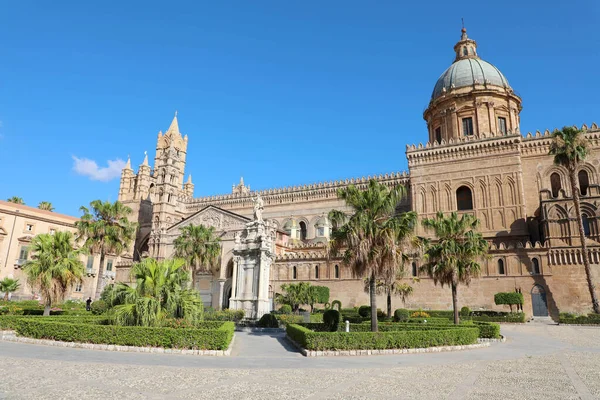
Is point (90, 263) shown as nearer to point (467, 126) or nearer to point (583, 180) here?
point (467, 126)

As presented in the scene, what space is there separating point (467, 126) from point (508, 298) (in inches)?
908

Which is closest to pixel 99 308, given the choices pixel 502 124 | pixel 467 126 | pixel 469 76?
pixel 467 126

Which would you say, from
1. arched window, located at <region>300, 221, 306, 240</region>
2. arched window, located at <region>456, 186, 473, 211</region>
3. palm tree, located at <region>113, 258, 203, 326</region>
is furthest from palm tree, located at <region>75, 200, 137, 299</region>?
arched window, located at <region>456, 186, 473, 211</region>

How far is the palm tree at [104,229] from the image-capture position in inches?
1332

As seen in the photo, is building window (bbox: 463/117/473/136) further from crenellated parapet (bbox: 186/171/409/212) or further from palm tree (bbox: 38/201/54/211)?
palm tree (bbox: 38/201/54/211)

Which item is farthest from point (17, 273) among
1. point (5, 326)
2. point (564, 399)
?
point (564, 399)

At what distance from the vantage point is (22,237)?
44.0 metres

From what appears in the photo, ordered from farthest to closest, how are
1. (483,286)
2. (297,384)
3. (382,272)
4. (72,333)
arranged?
(483,286)
(382,272)
(72,333)
(297,384)

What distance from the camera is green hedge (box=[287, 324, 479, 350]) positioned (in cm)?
1338

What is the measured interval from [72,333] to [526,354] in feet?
50.3

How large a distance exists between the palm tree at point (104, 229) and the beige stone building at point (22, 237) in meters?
6.87

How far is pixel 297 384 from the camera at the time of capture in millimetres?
8852

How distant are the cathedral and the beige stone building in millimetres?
6724

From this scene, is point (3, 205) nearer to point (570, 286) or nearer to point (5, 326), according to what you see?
point (5, 326)
